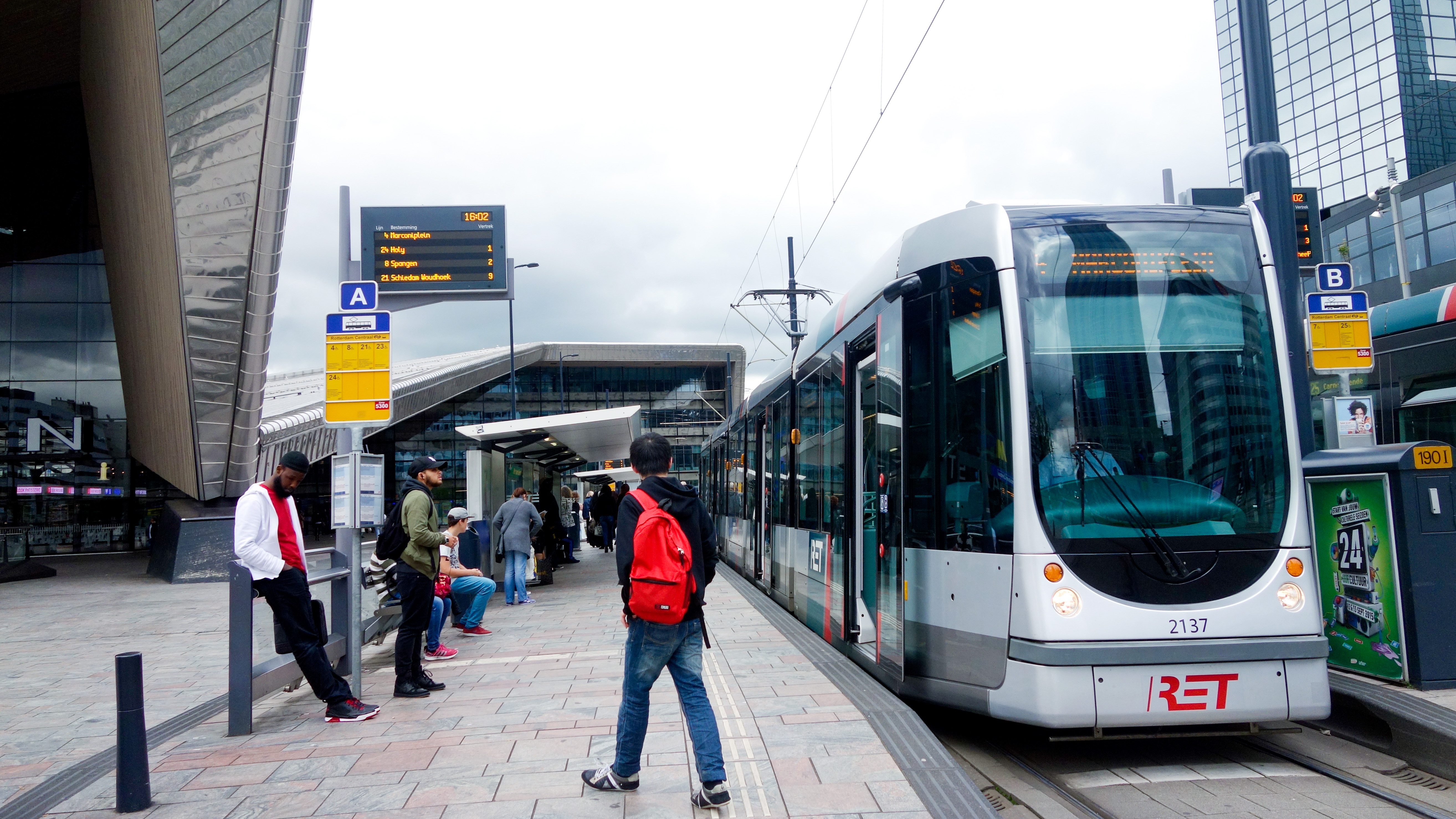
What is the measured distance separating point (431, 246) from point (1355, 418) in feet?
35.5

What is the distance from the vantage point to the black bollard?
4527 millimetres

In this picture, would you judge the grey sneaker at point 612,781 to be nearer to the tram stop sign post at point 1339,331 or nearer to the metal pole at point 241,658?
the metal pole at point 241,658

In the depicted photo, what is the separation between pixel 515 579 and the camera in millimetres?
13500

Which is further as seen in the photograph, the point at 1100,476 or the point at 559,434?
the point at 559,434

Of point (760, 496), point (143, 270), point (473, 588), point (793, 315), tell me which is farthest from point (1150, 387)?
point (143, 270)

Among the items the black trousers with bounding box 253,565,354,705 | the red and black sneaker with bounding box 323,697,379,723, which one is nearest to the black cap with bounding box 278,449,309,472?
the black trousers with bounding box 253,565,354,705

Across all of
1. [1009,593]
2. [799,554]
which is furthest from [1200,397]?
[799,554]

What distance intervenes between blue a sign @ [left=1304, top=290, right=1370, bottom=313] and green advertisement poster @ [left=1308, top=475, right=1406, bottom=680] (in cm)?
145

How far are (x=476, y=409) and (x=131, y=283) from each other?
41947 millimetres

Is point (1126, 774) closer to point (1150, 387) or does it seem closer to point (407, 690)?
point (1150, 387)

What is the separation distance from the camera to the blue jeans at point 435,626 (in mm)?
8625

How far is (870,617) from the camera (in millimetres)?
7293

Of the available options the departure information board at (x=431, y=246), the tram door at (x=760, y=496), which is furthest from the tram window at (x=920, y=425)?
the departure information board at (x=431, y=246)

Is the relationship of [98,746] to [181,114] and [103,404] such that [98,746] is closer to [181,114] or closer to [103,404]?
[181,114]
